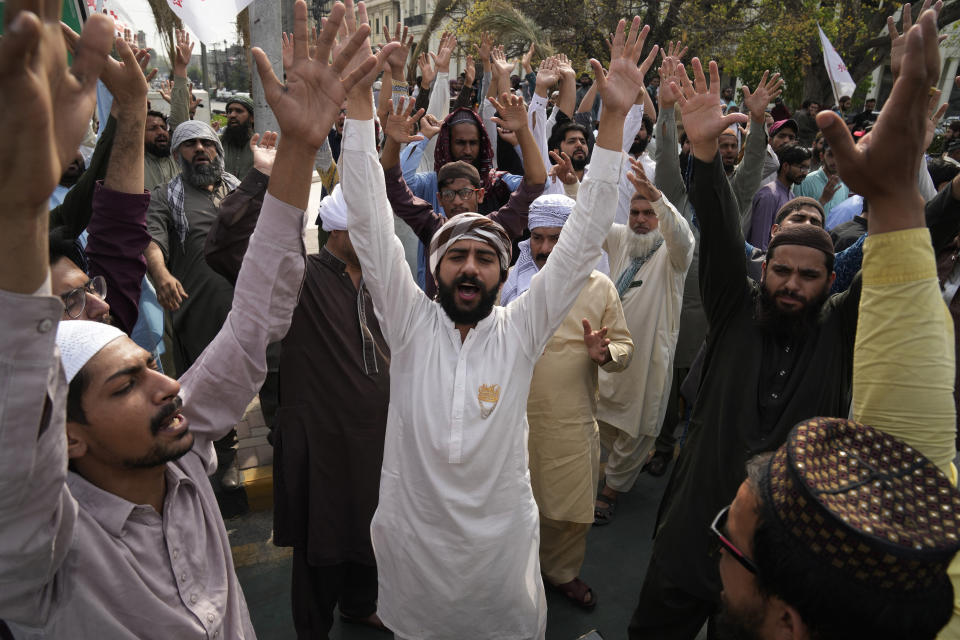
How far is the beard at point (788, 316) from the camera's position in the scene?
2.26 m

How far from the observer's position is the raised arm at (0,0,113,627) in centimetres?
79

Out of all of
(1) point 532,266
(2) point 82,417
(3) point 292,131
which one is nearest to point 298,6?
(3) point 292,131

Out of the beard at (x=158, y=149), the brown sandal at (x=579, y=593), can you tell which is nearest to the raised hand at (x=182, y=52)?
the beard at (x=158, y=149)

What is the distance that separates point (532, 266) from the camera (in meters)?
3.48

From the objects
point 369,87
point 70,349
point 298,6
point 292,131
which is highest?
point 298,6

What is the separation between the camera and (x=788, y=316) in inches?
89.3

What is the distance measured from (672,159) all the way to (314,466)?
120 inches

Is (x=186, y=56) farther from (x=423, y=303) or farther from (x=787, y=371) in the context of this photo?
(x=787, y=371)

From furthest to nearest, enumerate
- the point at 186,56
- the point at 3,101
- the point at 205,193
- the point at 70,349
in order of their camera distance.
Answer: the point at 186,56
the point at 205,193
the point at 70,349
the point at 3,101

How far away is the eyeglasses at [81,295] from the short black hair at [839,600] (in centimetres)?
182

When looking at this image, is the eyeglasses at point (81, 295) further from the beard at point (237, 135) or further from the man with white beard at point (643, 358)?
the beard at point (237, 135)

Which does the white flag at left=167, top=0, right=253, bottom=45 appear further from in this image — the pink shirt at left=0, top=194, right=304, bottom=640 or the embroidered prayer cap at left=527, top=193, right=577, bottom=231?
the pink shirt at left=0, top=194, right=304, bottom=640

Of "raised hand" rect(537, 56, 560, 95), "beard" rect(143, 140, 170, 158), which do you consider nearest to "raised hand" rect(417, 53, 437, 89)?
"raised hand" rect(537, 56, 560, 95)

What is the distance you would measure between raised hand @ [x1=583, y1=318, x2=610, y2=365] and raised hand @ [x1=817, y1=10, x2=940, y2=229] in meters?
1.61
